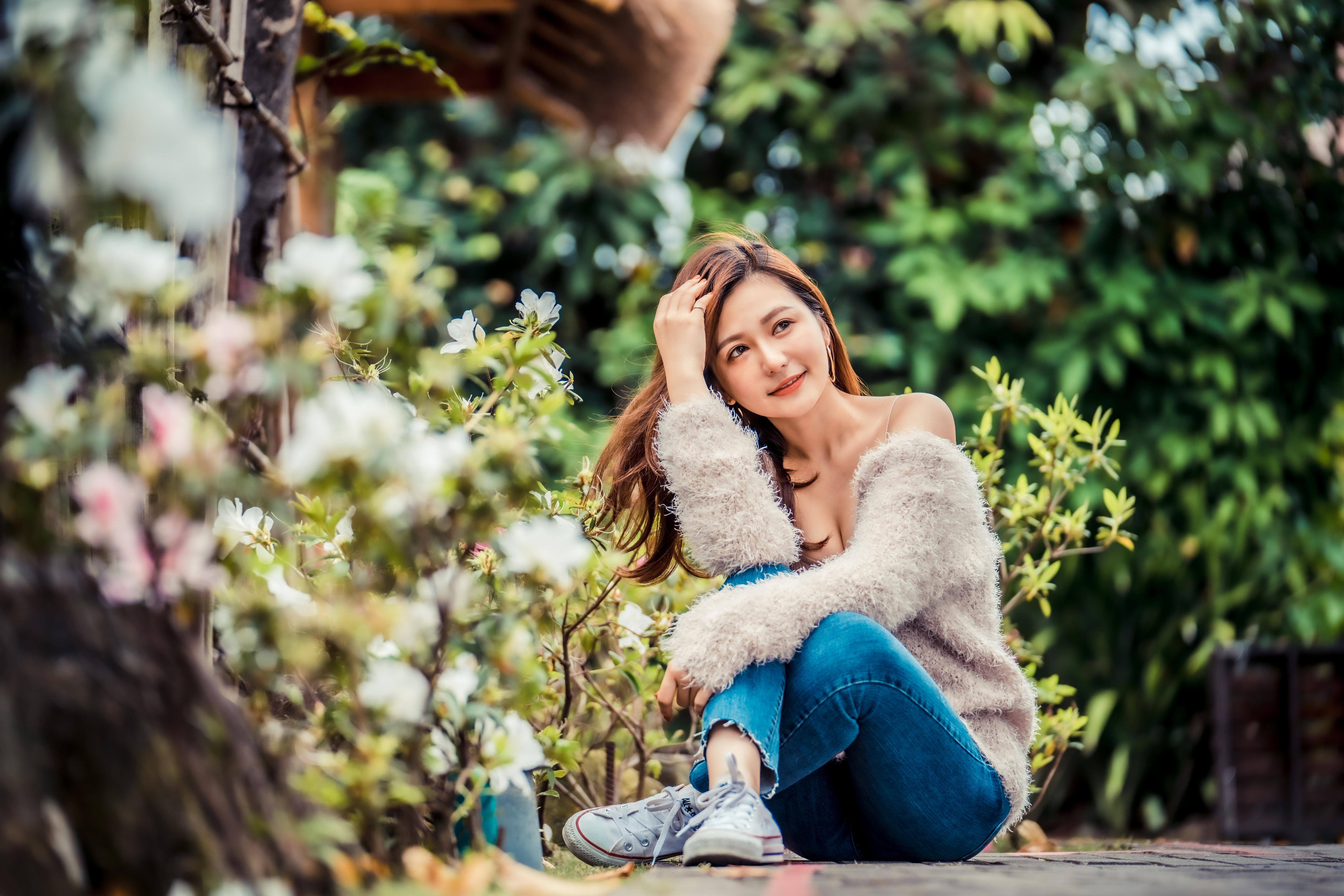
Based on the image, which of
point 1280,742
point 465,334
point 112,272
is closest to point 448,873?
point 112,272

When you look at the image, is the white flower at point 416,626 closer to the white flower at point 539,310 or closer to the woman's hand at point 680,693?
the white flower at point 539,310

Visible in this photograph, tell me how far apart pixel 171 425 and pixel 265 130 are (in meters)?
1.29

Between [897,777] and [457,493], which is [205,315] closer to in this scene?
[457,493]

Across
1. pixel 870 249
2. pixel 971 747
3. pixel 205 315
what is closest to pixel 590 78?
pixel 870 249

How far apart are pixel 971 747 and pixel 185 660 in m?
1.22

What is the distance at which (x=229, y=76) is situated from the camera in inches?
61.4

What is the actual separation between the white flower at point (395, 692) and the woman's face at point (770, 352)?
1.04 meters

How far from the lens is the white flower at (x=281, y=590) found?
118cm

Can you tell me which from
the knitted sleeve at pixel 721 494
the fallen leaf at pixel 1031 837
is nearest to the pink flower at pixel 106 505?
the knitted sleeve at pixel 721 494

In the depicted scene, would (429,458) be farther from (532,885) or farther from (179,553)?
(532,885)

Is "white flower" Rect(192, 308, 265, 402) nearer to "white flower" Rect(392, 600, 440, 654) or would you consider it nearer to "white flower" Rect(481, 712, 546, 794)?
"white flower" Rect(392, 600, 440, 654)

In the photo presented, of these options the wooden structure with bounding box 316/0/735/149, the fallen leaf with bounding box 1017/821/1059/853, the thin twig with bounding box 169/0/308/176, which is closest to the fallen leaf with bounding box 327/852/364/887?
the thin twig with bounding box 169/0/308/176

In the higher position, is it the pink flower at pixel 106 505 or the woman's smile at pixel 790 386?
the woman's smile at pixel 790 386

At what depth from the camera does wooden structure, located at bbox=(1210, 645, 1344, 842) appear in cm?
347
